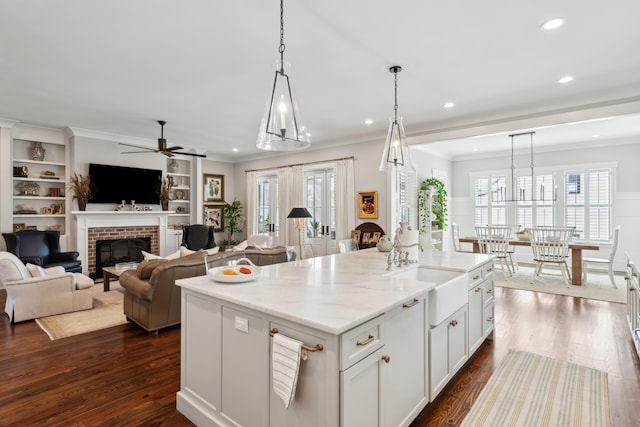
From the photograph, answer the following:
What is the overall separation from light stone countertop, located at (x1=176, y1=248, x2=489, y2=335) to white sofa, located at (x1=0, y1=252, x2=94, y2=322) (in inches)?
121

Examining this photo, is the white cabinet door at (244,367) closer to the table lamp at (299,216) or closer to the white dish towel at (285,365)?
the white dish towel at (285,365)

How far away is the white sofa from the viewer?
399cm

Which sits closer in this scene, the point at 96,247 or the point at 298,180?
the point at 96,247

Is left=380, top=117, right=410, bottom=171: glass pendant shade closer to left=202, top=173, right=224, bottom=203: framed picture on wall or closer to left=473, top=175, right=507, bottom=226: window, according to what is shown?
left=473, top=175, right=507, bottom=226: window

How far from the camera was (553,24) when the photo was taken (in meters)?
2.67

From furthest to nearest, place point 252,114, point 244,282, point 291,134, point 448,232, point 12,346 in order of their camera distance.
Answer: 1. point 448,232
2. point 252,114
3. point 12,346
4. point 291,134
5. point 244,282

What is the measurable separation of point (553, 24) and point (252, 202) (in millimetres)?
7359

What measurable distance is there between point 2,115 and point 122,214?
2.41 metres

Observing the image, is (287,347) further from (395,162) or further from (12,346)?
(12,346)

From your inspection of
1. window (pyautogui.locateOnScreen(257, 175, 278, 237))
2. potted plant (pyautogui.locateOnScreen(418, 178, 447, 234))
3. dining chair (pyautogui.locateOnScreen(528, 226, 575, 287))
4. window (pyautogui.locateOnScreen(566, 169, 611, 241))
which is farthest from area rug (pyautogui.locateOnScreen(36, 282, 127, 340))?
window (pyautogui.locateOnScreen(566, 169, 611, 241))

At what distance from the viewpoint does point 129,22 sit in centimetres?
268

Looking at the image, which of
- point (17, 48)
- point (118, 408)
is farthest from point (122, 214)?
point (118, 408)

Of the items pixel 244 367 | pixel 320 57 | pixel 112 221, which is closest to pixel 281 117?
pixel 320 57

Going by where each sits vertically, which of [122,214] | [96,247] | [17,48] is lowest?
[96,247]
